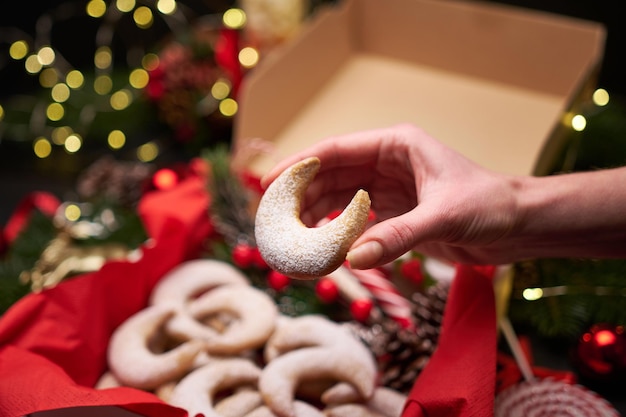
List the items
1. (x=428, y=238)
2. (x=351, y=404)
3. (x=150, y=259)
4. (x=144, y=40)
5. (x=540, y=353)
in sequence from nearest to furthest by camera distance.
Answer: (x=428, y=238) < (x=351, y=404) < (x=150, y=259) < (x=540, y=353) < (x=144, y=40)

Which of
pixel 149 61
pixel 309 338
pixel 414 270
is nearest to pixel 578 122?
pixel 414 270

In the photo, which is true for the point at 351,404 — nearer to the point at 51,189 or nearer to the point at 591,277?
the point at 591,277

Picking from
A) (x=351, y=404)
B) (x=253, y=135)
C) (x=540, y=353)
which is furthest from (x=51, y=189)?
(x=540, y=353)

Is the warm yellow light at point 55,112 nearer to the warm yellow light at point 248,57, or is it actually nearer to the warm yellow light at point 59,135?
the warm yellow light at point 59,135

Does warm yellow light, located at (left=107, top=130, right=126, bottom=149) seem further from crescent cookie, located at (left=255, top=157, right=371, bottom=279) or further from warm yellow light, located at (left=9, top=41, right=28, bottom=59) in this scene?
crescent cookie, located at (left=255, top=157, right=371, bottom=279)

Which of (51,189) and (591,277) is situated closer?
(591,277)

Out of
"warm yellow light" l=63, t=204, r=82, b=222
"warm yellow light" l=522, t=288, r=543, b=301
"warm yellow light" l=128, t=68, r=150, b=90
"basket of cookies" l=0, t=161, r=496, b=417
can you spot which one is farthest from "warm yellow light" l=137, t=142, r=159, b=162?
"warm yellow light" l=522, t=288, r=543, b=301

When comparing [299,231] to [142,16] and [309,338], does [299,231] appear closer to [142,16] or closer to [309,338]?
[309,338]
